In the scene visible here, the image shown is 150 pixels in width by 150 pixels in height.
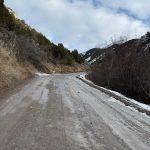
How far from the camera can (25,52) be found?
5881 centimetres

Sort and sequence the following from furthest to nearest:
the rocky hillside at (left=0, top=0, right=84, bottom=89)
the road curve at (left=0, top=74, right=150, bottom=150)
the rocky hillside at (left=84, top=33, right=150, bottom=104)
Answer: the rocky hillside at (left=0, top=0, right=84, bottom=89) → the rocky hillside at (left=84, top=33, right=150, bottom=104) → the road curve at (left=0, top=74, right=150, bottom=150)

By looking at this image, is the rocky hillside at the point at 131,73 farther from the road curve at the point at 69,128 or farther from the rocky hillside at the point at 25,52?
the road curve at the point at 69,128

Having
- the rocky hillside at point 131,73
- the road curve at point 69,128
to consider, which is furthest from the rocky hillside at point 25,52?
the road curve at point 69,128

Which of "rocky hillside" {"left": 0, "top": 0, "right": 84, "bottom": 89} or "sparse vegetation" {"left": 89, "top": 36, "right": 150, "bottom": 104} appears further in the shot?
"rocky hillside" {"left": 0, "top": 0, "right": 84, "bottom": 89}

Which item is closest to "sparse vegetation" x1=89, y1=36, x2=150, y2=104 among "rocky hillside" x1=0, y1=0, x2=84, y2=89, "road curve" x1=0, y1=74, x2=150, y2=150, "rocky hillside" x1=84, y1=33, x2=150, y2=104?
"rocky hillside" x1=84, y1=33, x2=150, y2=104

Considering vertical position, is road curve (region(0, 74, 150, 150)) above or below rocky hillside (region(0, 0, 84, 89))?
below

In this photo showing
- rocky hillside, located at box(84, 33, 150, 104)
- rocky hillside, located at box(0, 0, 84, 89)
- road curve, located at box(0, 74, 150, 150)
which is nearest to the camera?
road curve, located at box(0, 74, 150, 150)

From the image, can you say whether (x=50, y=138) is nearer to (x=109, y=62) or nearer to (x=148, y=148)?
(x=148, y=148)

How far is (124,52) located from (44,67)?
4278 centimetres

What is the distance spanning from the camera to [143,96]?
24.0 meters

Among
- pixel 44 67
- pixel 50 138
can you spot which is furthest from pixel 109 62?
pixel 44 67

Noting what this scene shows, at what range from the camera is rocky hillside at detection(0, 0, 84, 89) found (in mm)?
35656

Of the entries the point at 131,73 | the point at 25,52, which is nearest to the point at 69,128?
the point at 131,73

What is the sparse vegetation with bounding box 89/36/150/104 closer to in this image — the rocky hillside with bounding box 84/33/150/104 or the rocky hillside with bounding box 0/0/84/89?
the rocky hillside with bounding box 84/33/150/104
